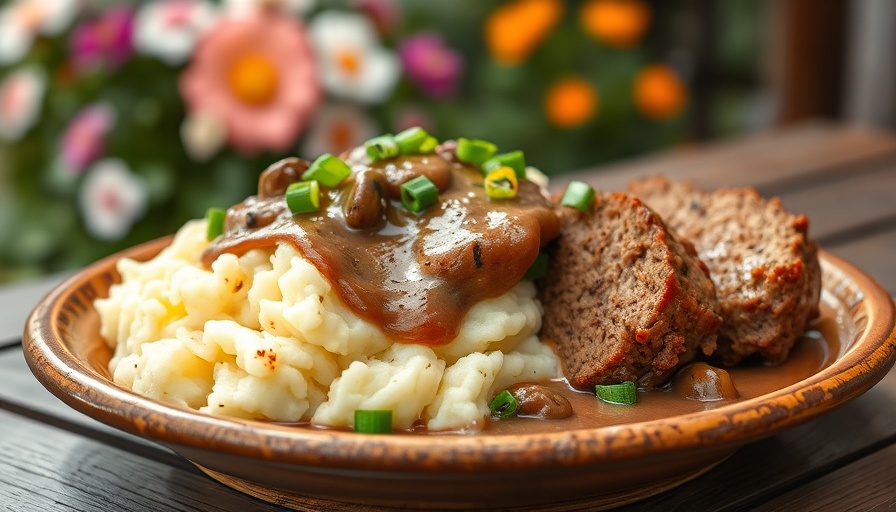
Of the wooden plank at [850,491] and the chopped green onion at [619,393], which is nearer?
the wooden plank at [850,491]

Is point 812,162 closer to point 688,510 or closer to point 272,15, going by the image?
point 272,15

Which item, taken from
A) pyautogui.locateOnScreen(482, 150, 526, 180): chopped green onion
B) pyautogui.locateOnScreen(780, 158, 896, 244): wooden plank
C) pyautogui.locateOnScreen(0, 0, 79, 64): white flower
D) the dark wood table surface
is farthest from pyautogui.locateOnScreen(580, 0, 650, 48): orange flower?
pyautogui.locateOnScreen(482, 150, 526, 180): chopped green onion

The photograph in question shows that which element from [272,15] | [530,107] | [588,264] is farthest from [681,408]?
[530,107]

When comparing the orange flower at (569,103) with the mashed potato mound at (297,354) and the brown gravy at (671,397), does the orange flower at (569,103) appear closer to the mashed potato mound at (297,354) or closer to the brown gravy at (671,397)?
the brown gravy at (671,397)

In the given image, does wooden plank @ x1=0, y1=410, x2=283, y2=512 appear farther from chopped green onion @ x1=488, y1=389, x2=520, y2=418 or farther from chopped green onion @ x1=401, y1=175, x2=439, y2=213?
chopped green onion @ x1=401, y1=175, x2=439, y2=213

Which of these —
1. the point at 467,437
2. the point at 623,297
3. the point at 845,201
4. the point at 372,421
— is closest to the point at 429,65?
the point at 845,201

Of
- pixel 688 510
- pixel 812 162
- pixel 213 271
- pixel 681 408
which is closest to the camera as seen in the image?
A: pixel 688 510

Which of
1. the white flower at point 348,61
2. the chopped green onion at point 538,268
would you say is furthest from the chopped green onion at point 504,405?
the white flower at point 348,61
